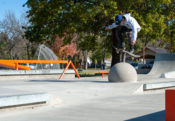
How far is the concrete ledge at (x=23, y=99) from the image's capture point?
5418 millimetres

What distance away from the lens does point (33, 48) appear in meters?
41.5

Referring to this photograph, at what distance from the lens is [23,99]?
578cm

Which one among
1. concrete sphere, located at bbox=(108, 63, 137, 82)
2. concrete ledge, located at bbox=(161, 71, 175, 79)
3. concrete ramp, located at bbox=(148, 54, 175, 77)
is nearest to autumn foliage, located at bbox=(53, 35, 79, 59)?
concrete ramp, located at bbox=(148, 54, 175, 77)

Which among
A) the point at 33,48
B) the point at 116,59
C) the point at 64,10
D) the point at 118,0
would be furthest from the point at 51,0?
the point at 33,48

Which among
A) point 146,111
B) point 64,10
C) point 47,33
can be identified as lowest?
point 146,111

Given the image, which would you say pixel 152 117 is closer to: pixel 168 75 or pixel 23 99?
pixel 23 99

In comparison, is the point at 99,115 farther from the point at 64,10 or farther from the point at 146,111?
the point at 64,10

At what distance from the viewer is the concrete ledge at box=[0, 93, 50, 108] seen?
5418mm

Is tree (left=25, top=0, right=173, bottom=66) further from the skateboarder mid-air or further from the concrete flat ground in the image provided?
the concrete flat ground

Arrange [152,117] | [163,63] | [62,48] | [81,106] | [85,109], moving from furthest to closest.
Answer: [62,48] → [163,63] → [81,106] → [85,109] → [152,117]

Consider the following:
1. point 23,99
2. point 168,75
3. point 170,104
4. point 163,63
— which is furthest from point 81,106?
point 163,63

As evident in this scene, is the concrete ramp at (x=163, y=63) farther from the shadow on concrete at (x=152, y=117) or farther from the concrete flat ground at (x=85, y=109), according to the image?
the shadow on concrete at (x=152, y=117)

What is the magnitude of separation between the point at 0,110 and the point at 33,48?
36.8m

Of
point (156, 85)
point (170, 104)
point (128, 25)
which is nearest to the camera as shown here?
point (170, 104)
